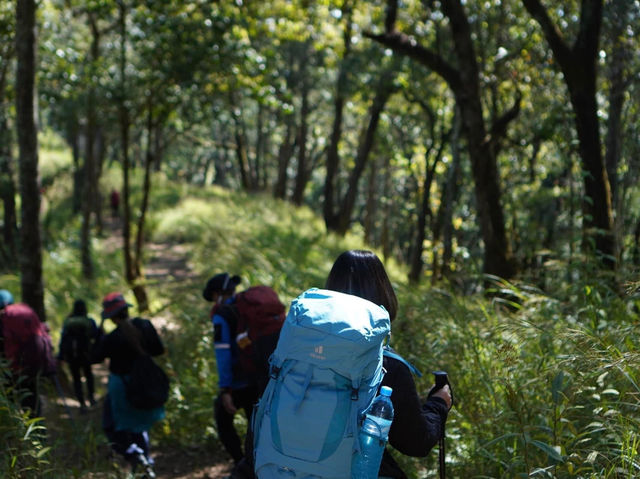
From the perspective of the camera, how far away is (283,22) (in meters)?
13.5

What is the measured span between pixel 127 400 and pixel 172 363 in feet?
6.16

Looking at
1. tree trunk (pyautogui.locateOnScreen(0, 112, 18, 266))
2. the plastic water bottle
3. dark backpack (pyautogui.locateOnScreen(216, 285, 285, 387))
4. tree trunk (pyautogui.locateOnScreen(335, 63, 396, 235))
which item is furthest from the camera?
tree trunk (pyautogui.locateOnScreen(0, 112, 18, 266))

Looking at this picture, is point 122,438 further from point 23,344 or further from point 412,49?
point 412,49

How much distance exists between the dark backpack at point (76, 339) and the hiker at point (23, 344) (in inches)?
86.3

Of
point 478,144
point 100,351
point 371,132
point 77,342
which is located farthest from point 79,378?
point 371,132

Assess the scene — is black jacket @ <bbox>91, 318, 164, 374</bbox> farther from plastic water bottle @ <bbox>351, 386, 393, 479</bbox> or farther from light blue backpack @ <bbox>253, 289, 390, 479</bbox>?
plastic water bottle @ <bbox>351, 386, 393, 479</bbox>

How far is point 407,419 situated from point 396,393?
0.34ft

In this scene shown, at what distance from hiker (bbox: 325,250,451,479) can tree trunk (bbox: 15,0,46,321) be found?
557 centimetres

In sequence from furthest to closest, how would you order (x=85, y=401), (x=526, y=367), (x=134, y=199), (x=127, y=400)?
(x=134, y=199) → (x=85, y=401) → (x=127, y=400) → (x=526, y=367)

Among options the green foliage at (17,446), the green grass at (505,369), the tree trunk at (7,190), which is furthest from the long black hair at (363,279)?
the tree trunk at (7,190)

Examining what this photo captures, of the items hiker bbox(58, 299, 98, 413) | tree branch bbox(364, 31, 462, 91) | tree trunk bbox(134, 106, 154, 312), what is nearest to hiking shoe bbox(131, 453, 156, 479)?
hiker bbox(58, 299, 98, 413)

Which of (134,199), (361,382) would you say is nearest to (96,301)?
(361,382)

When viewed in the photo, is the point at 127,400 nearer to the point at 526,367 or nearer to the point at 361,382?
the point at 526,367

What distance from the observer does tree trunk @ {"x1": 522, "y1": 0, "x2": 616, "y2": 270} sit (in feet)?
22.4
